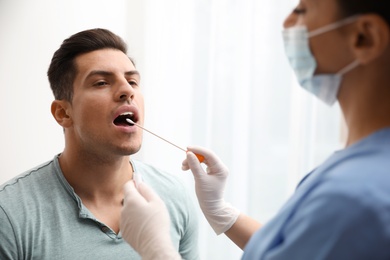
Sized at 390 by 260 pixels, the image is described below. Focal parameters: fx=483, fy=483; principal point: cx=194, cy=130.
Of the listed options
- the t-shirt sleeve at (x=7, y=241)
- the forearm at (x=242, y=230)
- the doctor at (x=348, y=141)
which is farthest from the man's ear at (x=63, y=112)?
the doctor at (x=348, y=141)

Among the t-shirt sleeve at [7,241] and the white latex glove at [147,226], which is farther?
the t-shirt sleeve at [7,241]

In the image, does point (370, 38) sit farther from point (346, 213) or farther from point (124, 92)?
point (124, 92)

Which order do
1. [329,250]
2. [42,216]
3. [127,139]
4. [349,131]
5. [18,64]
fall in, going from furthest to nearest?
[18,64] → [127,139] → [42,216] → [349,131] → [329,250]

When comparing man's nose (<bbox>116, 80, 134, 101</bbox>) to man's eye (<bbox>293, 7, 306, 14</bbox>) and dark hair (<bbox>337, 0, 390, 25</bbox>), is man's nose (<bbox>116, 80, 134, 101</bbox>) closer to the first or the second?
man's eye (<bbox>293, 7, 306, 14</bbox>)

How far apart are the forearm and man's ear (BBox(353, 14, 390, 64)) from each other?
2.50ft

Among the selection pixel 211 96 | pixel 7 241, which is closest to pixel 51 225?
pixel 7 241

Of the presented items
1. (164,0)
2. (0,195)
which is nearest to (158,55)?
(164,0)

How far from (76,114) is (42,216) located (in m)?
0.37

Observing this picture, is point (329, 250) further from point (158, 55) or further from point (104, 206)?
point (158, 55)

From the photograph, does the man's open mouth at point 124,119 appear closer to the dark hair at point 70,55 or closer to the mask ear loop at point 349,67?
the dark hair at point 70,55

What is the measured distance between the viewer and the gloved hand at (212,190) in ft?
4.89

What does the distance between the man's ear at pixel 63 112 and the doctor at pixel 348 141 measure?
0.98 m

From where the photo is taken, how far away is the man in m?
1.48

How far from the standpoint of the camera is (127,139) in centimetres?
162
